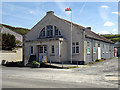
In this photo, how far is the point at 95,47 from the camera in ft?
90.2

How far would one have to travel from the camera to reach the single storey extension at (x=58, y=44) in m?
23.5

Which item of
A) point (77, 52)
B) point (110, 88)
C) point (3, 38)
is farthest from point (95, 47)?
point (110, 88)

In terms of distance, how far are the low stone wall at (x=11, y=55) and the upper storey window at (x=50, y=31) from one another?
683 centimetres

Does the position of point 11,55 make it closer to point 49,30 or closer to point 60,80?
point 49,30

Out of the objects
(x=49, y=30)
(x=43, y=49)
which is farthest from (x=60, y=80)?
(x=49, y=30)

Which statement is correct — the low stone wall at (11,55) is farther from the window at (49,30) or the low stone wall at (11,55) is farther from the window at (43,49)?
the window at (49,30)

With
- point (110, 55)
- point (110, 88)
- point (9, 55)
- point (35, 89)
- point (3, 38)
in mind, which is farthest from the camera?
point (110, 55)

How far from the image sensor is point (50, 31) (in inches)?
1045

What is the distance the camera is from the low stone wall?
28.1 meters

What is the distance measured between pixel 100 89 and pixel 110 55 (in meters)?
29.2

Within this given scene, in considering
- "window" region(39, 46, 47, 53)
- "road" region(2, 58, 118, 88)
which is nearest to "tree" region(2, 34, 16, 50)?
"window" region(39, 46, 47, 53)

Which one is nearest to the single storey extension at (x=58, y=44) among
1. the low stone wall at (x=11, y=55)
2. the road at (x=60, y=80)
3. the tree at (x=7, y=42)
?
the low stone wall at (x=11, y=55)

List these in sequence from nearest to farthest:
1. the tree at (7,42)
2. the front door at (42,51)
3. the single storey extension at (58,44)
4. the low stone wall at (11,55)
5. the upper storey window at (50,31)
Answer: the single storey extension at (58,44) < the front door at (42,51) < the upper storey window at (50,31) < the low stone wall at (11,55) < the tree at (7,42)

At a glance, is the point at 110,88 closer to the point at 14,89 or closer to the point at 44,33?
the point at 14,89
